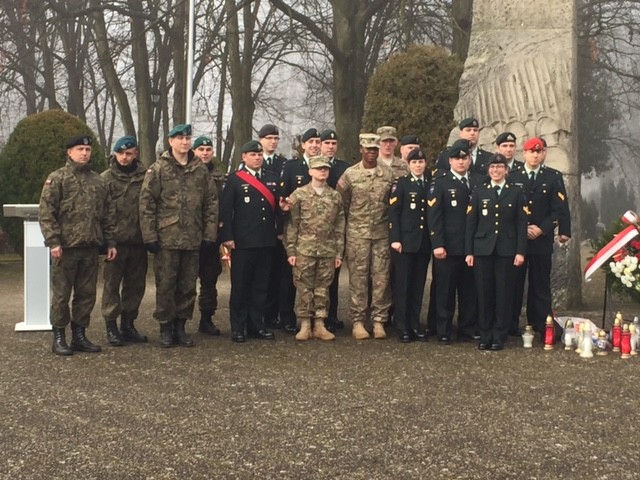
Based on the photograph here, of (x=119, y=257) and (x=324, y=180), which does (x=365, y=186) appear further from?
(x=119, y=257)

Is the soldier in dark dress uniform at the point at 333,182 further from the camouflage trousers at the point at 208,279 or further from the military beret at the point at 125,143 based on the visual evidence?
the military beret at the point at 125,143

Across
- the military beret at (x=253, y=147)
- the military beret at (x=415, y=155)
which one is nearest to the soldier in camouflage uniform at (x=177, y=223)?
the military beret at (x=253, y=147)

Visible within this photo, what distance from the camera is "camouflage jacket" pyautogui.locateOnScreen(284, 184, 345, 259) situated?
7.32m

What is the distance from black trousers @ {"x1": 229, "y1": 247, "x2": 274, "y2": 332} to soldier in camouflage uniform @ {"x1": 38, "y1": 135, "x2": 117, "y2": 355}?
106 centimetres

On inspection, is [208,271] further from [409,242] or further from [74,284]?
[409,242]

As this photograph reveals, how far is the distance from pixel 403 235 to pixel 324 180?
32.3 inches

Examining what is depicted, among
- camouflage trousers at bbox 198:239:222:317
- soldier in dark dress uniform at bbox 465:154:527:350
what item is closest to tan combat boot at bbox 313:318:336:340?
camouflage trousers at bbox 198:239:222:317

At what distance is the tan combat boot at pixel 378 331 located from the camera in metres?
7.46

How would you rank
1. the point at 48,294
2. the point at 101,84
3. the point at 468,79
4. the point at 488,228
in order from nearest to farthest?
the point at 488,228 → the point at 48,294 → the point at 468,79 → the point at 101,84

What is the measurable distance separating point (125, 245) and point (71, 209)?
0.64 metres

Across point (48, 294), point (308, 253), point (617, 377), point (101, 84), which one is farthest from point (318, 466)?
point (101, 84)

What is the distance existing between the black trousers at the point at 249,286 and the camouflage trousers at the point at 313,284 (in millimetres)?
290

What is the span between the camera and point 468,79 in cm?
974

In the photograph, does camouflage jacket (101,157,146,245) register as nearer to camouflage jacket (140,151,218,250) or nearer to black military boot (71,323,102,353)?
camouflage jacket (140,151,218,250)
